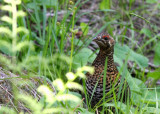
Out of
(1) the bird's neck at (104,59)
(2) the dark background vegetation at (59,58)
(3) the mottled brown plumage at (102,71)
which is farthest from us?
(1) the bird's neck at (104,59)

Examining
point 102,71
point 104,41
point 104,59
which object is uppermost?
point 104,41

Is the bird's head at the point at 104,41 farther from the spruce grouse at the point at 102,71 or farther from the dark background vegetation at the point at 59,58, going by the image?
the dark background vegetation at the point at 59,58

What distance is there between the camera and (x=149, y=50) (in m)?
4.81

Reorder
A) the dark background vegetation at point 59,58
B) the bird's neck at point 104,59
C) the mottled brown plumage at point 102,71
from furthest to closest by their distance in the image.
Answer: the bird's neck at point 104,59 < the mottled brown plumage at point 102,71 < the dark background vegetation at point 59,58

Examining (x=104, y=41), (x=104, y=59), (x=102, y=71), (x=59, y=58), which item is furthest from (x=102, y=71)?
(x=59, y=58)

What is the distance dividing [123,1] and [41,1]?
1968 millimetres

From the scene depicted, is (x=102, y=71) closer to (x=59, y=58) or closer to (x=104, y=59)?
(x=104, y=59)

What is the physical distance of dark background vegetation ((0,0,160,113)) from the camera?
1.61 meters

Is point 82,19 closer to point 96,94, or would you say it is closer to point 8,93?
point 96,94

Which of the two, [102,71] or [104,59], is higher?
[104,59]

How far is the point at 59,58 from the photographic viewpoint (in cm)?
323

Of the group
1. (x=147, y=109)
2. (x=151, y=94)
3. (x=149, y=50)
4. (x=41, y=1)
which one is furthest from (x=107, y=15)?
(x=147, y=109)

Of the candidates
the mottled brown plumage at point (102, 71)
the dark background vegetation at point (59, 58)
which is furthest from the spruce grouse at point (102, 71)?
the dark background vegetation at point (59, 58)

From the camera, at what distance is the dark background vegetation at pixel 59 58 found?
5.28 feet
